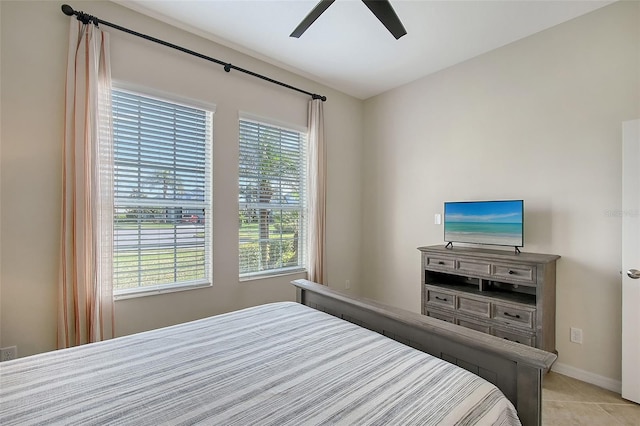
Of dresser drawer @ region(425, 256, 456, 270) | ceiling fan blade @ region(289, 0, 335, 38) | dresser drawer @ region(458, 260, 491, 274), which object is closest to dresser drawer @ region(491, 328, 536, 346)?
dresser drawer @ region(458, 260, 491, 274)

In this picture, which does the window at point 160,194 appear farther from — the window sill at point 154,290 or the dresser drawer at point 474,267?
the dresser drawer at point 474,267

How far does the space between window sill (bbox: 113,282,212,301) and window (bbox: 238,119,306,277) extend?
48cm

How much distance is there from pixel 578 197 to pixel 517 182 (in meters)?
0.45

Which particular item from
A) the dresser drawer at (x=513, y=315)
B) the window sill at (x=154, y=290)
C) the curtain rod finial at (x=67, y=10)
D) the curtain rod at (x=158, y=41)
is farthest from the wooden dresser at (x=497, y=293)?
the curtain rod finial at (x=67, y=10)

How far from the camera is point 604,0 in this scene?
7.14 ft

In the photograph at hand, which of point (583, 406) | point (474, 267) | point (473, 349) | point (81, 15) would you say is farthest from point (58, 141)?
point (583, 406)

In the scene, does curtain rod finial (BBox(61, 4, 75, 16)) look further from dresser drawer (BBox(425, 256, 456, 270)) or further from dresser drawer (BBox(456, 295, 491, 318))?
dresser drawer (BBox(456, 295, 491, 318))

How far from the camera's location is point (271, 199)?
10.4ft

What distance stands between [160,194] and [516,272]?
296 cm

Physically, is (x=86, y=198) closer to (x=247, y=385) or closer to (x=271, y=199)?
(x=271, y=199)

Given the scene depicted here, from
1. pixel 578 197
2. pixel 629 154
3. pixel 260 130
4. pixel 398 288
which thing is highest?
pixel 260 130

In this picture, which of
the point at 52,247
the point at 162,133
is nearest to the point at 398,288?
the point at 162,133

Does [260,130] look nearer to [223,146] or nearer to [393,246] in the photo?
[223,146]

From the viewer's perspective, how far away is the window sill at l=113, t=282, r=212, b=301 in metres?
2.26
